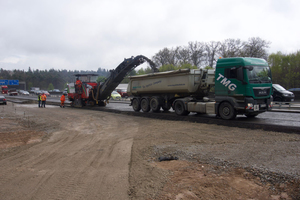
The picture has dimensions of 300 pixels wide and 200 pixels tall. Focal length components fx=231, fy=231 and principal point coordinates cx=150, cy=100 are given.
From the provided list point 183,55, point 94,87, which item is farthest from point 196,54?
point 94,87

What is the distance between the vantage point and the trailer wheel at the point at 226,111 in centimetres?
1118

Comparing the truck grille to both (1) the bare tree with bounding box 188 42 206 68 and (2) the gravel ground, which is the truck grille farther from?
(1) the bare tree with bounding box 188 42 206 68

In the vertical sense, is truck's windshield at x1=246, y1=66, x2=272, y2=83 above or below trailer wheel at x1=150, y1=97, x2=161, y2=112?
above

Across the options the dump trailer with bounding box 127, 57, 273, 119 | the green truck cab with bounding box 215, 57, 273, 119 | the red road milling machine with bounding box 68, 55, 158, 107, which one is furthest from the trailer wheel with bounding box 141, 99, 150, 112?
the green truck cab with bounding box 215, 57, 273, 119

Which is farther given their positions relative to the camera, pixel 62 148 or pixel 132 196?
pixel 62 148

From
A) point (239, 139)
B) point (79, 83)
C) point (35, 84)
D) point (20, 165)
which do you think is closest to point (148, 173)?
point (20, 165)

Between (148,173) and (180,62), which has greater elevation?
(180,62)

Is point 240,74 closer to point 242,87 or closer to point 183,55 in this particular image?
point 242,87

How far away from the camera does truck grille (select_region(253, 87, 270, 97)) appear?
10770mm

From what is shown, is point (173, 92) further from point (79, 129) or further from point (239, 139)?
point (239, 139)

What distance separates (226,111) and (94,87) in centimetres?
1541

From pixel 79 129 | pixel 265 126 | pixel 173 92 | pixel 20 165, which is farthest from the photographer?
pixel 173 92

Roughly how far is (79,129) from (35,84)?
11119 cm

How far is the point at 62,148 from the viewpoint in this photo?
7766mm
